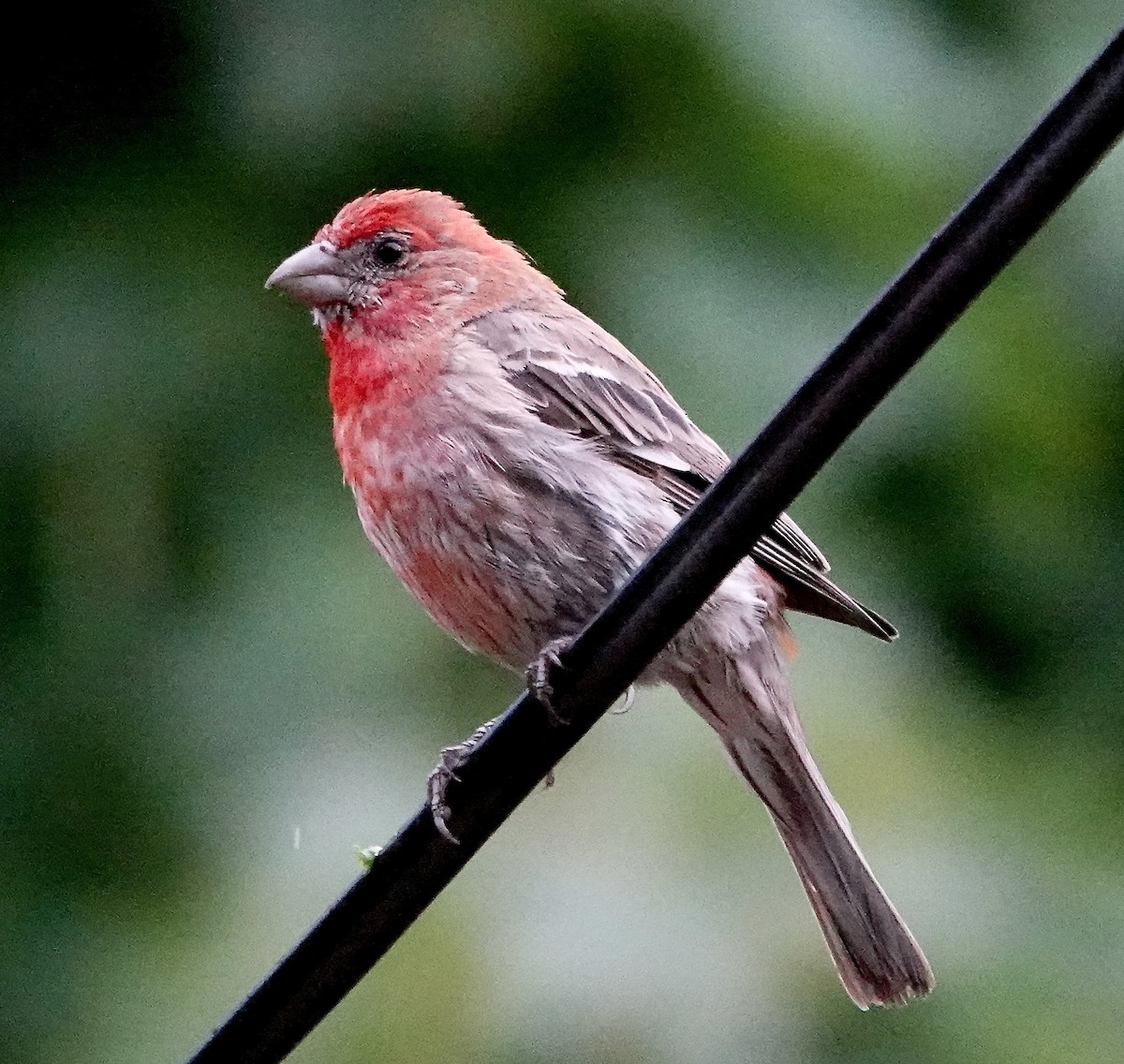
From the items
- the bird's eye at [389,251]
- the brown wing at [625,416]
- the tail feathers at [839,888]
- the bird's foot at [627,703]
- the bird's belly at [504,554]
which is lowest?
the bird's foot at [627,703]

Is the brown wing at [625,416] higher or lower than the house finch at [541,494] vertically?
higher

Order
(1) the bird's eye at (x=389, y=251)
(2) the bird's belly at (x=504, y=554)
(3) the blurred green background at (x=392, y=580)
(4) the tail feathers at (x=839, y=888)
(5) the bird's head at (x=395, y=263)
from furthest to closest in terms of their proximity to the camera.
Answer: (3) the blurred green background at (x=392, y=580) → (1) the bird's eye at (x=389, y=251) → (5) the bird's head at (x=395, y=263) → (4) the tail feathers at (x=839, y=888) → (2) the bird's belly at (x=504, y=554)

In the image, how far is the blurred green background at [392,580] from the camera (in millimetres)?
5309

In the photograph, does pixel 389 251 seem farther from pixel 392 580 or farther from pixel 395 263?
pixel 392 580

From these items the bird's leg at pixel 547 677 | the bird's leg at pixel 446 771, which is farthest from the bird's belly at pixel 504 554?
the bird's leg at pixel 446 771

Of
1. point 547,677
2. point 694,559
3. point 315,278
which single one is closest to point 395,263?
point 315,278

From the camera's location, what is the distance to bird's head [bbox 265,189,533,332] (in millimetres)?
4637

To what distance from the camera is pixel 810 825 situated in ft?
14.6

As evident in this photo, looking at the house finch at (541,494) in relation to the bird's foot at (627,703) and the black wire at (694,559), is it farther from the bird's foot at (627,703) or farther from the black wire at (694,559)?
the black wire at (694,559)

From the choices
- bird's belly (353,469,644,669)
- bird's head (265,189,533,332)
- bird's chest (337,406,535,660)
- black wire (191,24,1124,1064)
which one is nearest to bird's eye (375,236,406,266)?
bird's head (265,189,533,332)

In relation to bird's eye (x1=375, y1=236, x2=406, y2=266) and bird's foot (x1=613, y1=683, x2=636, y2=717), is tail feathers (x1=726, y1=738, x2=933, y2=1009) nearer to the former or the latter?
bird's foot (x1=613, y1=683, x2=636, y2=717)

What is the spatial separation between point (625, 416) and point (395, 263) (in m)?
0.77

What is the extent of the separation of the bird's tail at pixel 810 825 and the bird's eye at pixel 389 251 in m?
1.30

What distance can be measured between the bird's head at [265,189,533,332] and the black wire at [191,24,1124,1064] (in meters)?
1.84
